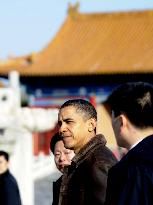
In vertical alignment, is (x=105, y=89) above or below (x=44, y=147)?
above

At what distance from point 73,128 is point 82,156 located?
0.13m

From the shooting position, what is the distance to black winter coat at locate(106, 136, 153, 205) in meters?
2.42

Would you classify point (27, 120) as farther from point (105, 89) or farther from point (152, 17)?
point (152, 17)

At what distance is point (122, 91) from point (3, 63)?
807 inches

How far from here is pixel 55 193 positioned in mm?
3381

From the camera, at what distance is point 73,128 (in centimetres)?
320

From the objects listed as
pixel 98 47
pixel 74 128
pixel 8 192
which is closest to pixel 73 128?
pixel 74 128

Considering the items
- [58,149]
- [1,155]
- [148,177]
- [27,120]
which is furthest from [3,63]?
[148,177]

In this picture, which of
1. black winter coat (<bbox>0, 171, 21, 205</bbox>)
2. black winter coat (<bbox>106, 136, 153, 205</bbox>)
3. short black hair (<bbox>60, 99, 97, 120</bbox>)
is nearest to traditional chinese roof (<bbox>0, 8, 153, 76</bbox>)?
black winter coat (<bbox>0, 171, 21, 205</bbox>)

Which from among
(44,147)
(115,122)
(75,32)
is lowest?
(115,122)

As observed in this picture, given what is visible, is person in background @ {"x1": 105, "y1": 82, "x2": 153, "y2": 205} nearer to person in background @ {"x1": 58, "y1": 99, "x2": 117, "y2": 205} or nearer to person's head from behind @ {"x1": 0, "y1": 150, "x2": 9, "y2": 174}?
person in background @ {"x1": 58, "y1": 99, "x2": 117, "y2": 205}

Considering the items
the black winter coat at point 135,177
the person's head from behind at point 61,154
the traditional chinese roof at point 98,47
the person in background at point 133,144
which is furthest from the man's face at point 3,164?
the traditional chinese roof at point 98,47

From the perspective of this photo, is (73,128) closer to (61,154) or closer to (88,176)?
(88,176)

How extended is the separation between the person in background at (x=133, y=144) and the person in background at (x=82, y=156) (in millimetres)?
475
